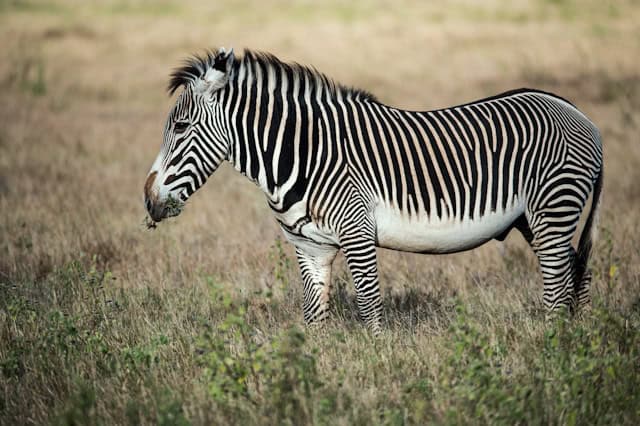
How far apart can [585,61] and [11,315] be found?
19376 mm

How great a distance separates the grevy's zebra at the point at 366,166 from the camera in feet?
17.2

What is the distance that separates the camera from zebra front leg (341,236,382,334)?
5.15m

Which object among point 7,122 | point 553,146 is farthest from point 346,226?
point 7,122

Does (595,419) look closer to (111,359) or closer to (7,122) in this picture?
(111,359)

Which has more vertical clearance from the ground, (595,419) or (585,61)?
(585,61)

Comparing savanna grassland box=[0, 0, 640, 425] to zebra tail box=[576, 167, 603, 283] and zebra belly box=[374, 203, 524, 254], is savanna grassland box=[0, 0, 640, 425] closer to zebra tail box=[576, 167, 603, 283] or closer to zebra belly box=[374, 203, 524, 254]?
zebra tail box=[576, 167, 603, 283]

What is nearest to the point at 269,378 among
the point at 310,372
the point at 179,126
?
the point at 310,372

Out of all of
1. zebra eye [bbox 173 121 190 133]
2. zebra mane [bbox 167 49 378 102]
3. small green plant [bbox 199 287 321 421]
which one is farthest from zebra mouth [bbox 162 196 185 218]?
small green plant [bbox 199 287 321 421]

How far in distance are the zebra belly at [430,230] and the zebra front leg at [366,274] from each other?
0.82ft

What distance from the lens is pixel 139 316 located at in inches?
230

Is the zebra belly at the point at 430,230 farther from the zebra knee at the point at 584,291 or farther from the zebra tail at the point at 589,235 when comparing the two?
the zebra knee at the point at 584,291

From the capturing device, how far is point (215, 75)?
522 centimetres

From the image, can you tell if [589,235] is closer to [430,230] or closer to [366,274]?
[430,230]

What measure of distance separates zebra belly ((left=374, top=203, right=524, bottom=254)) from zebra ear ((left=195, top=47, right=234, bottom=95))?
150 cm
